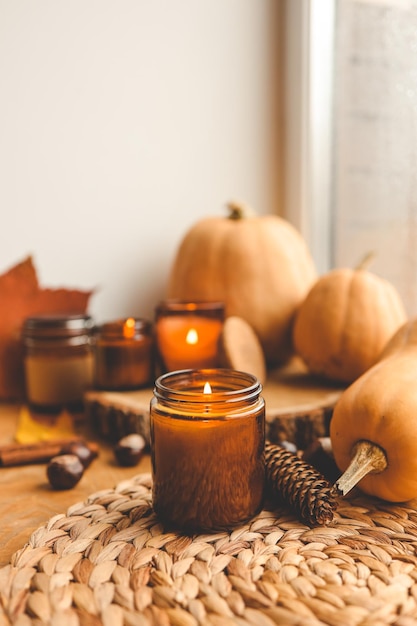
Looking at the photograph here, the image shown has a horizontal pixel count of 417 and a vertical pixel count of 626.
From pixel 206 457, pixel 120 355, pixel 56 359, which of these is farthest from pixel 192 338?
pixel 206 457

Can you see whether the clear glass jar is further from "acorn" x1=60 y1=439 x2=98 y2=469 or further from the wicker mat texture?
the wicker mat texture

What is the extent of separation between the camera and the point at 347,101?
128 centimetres

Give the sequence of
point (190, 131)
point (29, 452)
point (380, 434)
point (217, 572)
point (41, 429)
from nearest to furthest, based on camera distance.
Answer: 1. point (217, 572)
2. point (380, 434)
3. point (29, 452)
4. point (41, 429)
5. point (190, 131)

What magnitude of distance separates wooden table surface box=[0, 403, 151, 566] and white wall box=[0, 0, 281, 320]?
43cm

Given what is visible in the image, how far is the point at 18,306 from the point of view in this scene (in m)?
1.15

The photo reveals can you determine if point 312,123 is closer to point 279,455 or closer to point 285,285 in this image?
point 285,285

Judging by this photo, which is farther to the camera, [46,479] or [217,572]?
[46,479]

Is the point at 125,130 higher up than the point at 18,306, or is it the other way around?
the point at 125,130

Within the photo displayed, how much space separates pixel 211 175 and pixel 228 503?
0.88m

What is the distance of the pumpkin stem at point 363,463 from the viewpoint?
1.99ft

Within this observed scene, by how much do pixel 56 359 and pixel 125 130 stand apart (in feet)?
1.63

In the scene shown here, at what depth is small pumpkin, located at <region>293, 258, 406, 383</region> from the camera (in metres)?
1.00

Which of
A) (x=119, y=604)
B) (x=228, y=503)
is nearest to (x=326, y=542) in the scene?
(x=228, y=503)

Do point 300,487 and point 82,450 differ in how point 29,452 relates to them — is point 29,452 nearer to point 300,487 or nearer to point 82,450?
point 82,450
